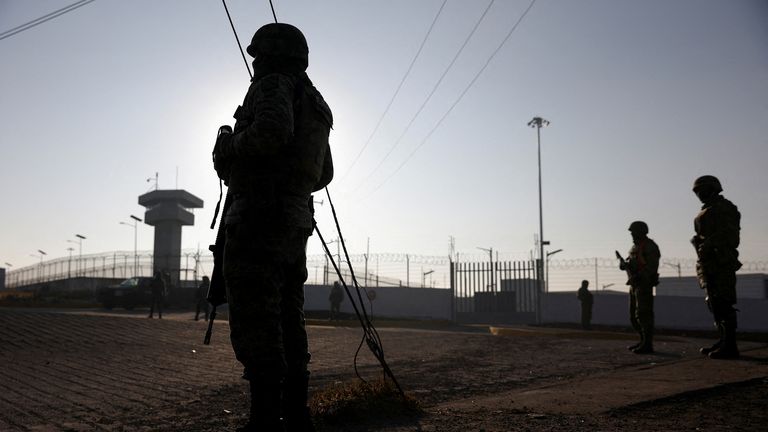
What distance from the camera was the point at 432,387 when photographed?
500 cm

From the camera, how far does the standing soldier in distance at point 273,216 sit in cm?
A: 273

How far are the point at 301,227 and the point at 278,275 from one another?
0.86 ft

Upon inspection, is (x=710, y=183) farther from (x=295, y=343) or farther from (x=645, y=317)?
(x=295, y=343)

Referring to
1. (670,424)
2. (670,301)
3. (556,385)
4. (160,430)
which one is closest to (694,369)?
(556,385)

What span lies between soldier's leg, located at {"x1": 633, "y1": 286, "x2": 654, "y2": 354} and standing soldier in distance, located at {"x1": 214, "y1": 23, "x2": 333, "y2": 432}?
6382 mm

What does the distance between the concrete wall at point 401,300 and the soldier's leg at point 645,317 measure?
23823 millimetres

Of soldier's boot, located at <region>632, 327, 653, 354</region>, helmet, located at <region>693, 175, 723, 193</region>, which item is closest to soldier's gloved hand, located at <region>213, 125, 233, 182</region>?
helmet, located at <region>693, 175, 723, 193</region>

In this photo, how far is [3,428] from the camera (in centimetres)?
353

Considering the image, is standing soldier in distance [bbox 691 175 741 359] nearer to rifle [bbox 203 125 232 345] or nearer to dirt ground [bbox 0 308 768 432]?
dirt ground [bbox 0 308 768 432]

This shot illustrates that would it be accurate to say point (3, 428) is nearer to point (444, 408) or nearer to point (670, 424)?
point (444, 408)

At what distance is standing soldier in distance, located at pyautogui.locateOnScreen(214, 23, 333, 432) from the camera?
8.96 ft

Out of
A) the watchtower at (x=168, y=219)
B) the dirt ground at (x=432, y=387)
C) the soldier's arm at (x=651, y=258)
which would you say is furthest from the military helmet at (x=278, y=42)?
the watchtower at (x=168, y=219)

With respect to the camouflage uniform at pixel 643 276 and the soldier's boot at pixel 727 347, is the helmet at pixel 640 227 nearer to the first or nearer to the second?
the camouflage uniform at pixel 643 276

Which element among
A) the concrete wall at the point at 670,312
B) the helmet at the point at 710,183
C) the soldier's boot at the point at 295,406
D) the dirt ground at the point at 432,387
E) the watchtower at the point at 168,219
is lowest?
the concrete wall at the point at 670,312
